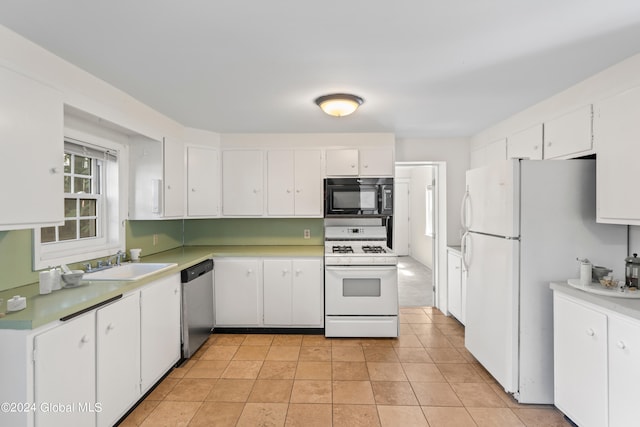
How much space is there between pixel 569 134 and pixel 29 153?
138 inches

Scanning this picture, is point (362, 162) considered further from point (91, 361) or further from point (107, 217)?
point (91, 361)

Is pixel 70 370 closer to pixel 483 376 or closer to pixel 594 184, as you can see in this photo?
pixel 483 376

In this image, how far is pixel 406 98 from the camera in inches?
109

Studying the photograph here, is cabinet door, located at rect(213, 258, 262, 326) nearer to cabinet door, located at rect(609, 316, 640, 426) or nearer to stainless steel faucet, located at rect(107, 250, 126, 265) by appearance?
stainless steel faucet, located at rect(107, 250, 126, 265)

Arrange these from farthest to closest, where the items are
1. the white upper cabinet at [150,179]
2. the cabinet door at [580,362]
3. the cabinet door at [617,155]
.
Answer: the white upper cabinet at [150,179] → the cabinet door at [617,155] → the cabinet door at [580,362]

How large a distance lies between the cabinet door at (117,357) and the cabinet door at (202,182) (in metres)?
1.63

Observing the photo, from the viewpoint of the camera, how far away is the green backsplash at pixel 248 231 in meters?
4.30

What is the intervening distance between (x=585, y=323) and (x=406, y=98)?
1959 mm

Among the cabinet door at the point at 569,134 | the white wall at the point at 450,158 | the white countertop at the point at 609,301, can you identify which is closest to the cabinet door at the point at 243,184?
the white wall at the point at 450,158

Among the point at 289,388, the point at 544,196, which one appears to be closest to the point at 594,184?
the point at 544,196

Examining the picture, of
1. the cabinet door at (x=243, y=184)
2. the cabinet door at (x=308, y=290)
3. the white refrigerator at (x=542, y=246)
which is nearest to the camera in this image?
the white refrigerator at (x=542, y=246)

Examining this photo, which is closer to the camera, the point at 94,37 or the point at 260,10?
the point at 260,10

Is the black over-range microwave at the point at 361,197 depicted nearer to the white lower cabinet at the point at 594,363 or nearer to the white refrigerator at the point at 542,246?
the white refrigerator at the point at 542,246

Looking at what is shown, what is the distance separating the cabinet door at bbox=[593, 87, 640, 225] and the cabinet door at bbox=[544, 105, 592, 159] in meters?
0.08
